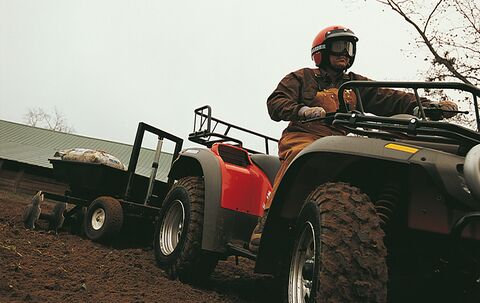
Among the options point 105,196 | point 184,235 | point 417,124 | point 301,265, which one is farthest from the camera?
point 105,196

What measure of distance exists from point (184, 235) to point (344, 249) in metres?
2.64

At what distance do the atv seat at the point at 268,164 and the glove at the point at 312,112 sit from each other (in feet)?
4.34

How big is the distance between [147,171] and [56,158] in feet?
53.4

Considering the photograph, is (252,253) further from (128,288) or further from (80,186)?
(80,186)

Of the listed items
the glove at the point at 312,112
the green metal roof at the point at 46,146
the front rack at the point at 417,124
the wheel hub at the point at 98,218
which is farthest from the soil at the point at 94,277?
the green metal roof at the point at 46,146

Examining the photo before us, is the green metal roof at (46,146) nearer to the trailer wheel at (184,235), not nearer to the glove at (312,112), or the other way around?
the trailer wheel at (184,235)

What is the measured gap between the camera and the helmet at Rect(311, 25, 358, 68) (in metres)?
4.32

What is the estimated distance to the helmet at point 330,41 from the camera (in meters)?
4.32

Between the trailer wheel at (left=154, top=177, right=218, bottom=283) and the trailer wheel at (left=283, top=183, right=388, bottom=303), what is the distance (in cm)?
202

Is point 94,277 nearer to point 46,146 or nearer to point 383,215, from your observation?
point 383,215

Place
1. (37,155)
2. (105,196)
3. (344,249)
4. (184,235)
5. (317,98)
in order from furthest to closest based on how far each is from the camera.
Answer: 1. (37,155)
2. (105,196)
3. (184,235)
4. (317,98)
5. (344,249)

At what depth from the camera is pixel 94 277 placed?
4.41 meters

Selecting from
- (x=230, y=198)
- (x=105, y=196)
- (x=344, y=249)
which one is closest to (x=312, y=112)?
(x=344, y=249)

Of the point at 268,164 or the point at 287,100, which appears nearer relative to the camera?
the point at 287,100
